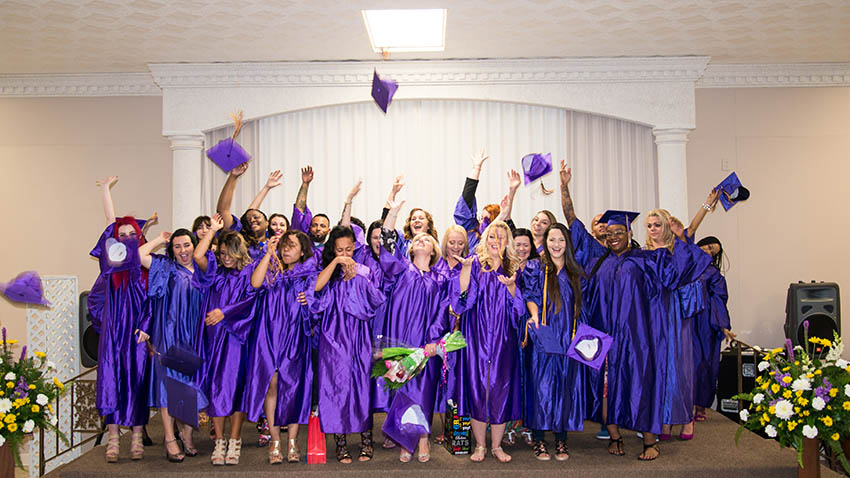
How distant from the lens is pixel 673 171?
729 centimetres

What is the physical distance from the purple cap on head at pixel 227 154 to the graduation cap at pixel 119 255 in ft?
5.76

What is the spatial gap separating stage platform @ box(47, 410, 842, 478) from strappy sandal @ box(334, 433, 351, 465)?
48mm

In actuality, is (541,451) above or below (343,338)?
below

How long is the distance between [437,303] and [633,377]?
136 cm

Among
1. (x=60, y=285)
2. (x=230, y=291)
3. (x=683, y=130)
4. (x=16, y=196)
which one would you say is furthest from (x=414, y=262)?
(x=16, y=196)

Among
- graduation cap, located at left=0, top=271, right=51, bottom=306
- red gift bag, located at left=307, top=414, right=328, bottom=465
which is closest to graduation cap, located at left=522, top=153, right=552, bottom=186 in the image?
red gift bag, located at left=307, top=414, right=328, bottom=465

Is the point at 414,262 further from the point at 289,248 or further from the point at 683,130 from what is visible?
the point at 683,130

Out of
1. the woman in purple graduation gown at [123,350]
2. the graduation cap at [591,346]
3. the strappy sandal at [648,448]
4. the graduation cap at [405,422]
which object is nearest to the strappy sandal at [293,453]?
the graduation cap at [405,422]

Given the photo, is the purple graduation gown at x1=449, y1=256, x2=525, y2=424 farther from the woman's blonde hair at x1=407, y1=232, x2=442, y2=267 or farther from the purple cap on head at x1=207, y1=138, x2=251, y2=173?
the purple cap on head at x1=207, y1=138, x2=251, y2=173

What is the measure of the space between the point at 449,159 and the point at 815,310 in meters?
3.83

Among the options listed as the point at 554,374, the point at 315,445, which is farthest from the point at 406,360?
the point at 554,374

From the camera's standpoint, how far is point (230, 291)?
4660 millimetres

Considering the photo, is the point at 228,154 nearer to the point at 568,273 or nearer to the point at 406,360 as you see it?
the point at 406,360

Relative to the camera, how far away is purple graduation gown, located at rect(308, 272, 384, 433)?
14.9 feet
